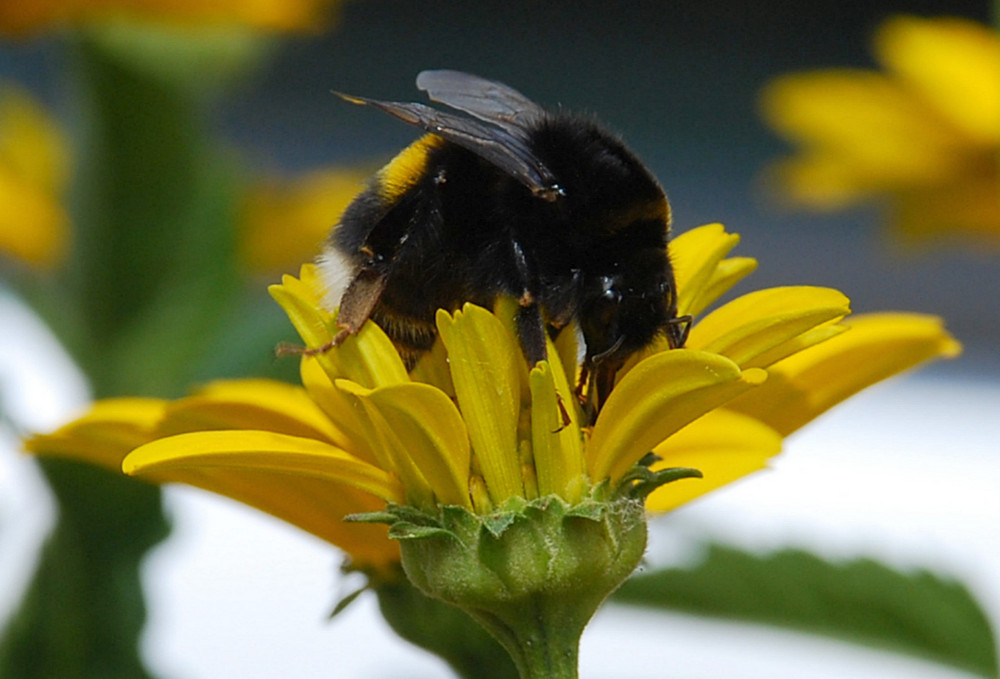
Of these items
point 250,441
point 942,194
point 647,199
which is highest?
point 942,194

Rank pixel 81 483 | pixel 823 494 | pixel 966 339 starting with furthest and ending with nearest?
1. pixel 966 339
2. pixel 823 494
3. pixel 81 483

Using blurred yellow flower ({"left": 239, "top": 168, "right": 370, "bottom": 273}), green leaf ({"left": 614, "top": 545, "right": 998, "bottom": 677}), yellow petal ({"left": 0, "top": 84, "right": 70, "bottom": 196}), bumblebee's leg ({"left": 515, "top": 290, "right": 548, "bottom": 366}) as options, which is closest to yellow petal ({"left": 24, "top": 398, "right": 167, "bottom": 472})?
bumblebee's leg ({"left": 515, "top": 290, "right": 548, "bottom": 366})

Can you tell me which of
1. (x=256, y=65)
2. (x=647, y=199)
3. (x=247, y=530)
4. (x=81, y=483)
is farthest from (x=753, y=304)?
(x=247, y=530)

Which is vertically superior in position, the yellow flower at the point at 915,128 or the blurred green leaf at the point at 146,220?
the yellow flower at the point at 915,128

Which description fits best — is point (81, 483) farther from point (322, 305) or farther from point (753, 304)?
point (753, 304)

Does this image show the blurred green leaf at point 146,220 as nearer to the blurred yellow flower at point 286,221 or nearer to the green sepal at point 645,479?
the blurred yellow flower at point 286,221

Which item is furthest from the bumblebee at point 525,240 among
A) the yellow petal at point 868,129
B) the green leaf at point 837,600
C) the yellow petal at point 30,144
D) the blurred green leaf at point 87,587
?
the yellow petal at point 30,144

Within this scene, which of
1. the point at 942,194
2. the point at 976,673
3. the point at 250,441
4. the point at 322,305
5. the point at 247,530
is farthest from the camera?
the point at 247,530

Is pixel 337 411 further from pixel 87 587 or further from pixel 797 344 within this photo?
pixel 87 587
